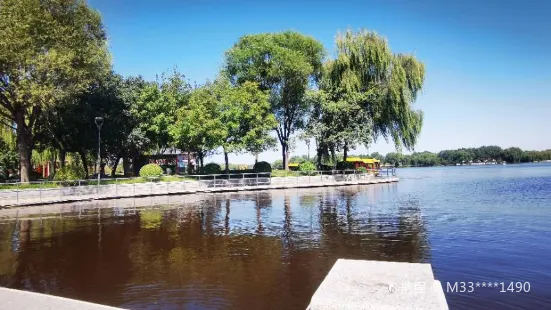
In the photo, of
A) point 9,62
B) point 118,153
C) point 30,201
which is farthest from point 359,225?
point 118,153

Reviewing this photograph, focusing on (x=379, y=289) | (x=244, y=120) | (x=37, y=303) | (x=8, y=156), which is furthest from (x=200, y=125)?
(x=379, y=289)

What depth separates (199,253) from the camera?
39.0 feet

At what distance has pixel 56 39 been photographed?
31281mm

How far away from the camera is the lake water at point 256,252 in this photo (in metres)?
8.03

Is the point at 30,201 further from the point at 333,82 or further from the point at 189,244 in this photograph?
the point at 333,82

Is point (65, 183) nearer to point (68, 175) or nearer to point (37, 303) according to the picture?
point (68, 175)

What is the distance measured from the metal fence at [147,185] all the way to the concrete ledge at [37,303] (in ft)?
80.3

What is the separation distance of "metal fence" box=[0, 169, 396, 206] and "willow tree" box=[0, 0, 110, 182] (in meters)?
4.89

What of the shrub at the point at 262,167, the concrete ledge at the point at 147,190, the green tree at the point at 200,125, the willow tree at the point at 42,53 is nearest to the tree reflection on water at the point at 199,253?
the concrete ledge at the point at 147,190

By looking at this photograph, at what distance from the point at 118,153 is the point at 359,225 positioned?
4058 cm

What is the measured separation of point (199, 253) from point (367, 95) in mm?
39285

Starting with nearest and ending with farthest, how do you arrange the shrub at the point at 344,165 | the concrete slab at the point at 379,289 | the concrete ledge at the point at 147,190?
1. the concrete slab at the point at 379,289
2. the concrete ledge at the point at 147,190
3. the shrub at the point at 344,165

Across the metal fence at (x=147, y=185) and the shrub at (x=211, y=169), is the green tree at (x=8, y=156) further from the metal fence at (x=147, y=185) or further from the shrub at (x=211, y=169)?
the shrub at (x=211, y=169)

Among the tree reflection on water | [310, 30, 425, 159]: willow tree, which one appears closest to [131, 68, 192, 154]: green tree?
[310, 30, 425, 159]: willow tree
